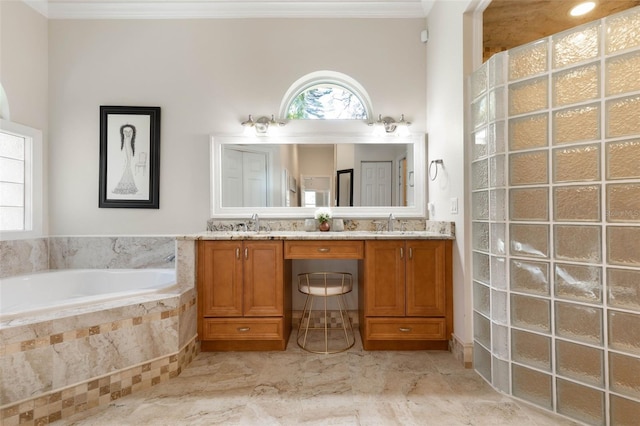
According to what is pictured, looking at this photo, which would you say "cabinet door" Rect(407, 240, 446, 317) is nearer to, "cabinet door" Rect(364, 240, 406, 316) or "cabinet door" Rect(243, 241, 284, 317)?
"cabinet door" Rect(364, 240, 406, 316)

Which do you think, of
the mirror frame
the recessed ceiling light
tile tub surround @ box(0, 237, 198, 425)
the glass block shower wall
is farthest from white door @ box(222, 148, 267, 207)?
the recessed ceiling light

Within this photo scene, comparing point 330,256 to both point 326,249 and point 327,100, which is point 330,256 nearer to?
point 326,249

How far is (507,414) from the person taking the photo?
158 cm

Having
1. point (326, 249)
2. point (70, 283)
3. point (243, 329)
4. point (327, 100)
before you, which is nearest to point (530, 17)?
point (327, 100)

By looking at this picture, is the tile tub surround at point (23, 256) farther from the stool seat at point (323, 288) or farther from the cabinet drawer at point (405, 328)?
the cabinet drawer at point (405, 328)

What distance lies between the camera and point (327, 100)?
9.82 ft

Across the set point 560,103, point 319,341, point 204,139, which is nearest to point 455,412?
point 319,341

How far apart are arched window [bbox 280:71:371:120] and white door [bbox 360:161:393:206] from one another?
50 cm

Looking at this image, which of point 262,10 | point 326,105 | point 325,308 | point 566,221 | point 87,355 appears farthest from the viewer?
point 326,105

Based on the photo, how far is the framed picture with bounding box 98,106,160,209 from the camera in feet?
9.29

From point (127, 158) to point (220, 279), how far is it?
61.6 inches

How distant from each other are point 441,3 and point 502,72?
114 cm

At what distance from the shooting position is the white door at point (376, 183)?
288cm

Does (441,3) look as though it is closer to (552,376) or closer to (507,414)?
(552,376)
